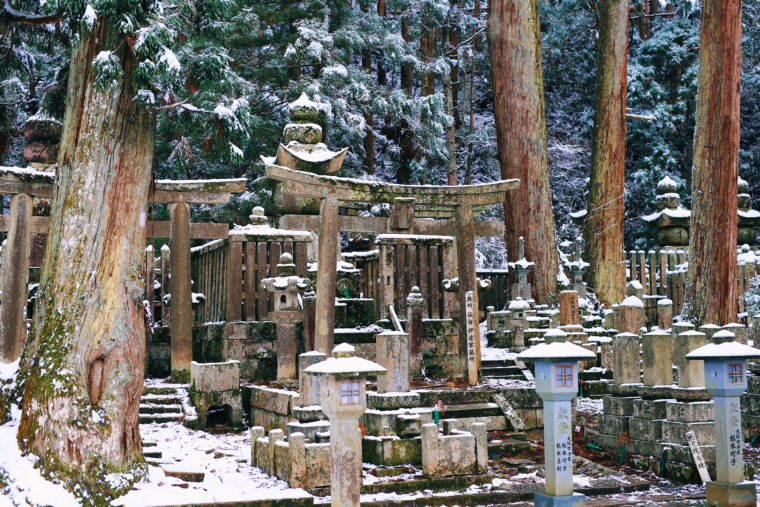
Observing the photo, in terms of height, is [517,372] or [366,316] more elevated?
[366,316]

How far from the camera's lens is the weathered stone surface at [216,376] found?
38.2ft

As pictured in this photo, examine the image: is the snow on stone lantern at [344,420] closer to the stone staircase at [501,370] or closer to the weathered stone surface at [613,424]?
the weathered stone surface at [613,424]

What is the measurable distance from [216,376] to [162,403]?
3.50 ft

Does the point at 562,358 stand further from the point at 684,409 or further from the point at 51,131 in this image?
the point at 51,131

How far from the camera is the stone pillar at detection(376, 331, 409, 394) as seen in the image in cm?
948

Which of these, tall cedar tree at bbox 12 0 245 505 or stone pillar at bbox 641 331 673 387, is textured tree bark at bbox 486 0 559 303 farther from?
tall cedar tree at bbox 12 0 245 505

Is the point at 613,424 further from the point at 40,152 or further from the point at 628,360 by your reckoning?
the point at 40,152

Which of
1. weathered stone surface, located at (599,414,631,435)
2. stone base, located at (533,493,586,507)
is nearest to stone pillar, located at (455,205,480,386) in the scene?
weathered stone surface, located at (599,414,631,435)

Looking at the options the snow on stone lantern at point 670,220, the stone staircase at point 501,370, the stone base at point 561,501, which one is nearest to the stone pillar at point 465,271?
the stone staircase at point 501,370

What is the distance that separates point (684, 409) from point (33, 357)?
24.3 feet

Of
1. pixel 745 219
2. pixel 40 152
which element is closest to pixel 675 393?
pixel 40 152

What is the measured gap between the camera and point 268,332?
13617 millimetres

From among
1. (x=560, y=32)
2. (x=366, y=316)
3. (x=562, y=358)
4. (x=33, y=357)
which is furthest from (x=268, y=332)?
(x=560, y=32)

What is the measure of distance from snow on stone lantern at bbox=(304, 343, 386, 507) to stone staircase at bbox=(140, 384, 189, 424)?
5374 mm
